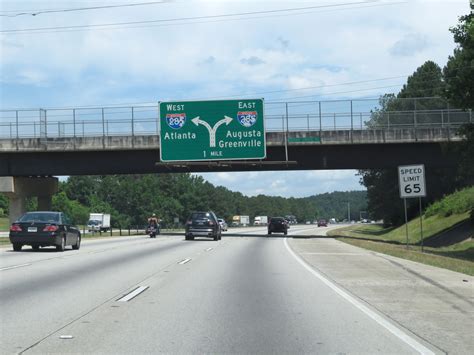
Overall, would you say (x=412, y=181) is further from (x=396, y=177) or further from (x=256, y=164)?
(x=396, y=177)

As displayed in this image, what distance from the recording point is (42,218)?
973 inches

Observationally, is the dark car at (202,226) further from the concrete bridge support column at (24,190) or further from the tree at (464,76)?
the tree at (464,76)

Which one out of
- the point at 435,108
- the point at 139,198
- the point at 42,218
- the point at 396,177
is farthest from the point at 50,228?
the point at 139,198

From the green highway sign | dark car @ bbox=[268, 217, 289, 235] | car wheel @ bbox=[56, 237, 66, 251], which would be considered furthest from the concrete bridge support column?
car wheel @ bbox=[56, 237, 66, 251]

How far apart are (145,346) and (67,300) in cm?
437

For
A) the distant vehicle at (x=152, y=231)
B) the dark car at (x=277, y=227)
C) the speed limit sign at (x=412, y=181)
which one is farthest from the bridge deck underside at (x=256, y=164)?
the speed limit sign at (x=412, y=181)

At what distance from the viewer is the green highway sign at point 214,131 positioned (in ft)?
139

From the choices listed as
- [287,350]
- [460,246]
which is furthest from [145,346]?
[460,246]

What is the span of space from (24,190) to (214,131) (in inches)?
726

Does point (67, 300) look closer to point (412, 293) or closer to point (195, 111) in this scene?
point (412, 293)

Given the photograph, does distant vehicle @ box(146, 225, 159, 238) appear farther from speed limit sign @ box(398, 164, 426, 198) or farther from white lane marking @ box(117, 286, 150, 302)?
white lane marking @ box(117, 286, 150, 302)

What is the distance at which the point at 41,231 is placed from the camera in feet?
80.0

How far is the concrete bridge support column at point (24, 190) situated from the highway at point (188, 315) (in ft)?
111

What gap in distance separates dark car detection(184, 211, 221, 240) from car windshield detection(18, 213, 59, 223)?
56.5 feet
